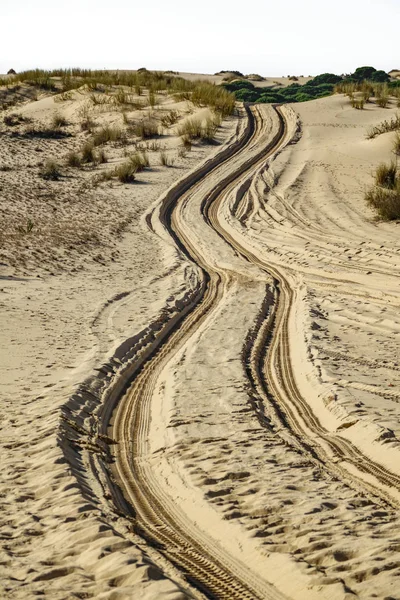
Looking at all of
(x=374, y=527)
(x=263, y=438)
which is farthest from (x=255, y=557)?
(x=263, y=438)

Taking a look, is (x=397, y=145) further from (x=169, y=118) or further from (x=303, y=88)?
(x=303, y=88)

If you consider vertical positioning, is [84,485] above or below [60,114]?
below

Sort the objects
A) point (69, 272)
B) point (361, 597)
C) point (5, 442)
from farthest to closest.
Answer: point (69, 272)
point (5, 442)
point (361, 597)

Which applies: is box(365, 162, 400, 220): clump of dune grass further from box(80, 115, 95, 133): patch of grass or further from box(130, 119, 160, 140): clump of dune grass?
box(80, 115, 95, 133): patch of grass

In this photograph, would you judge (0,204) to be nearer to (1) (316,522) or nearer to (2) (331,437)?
(2) (331,437)

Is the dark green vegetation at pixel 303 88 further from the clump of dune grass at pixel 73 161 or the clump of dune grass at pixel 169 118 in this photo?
the clump of dune grass at pixel 73 161

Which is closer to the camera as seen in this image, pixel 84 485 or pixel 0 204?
pixel 84 485
